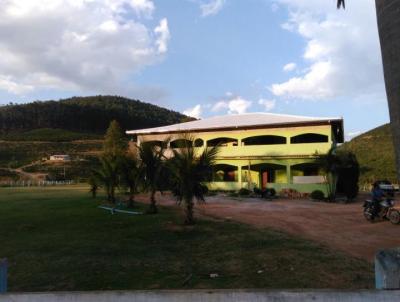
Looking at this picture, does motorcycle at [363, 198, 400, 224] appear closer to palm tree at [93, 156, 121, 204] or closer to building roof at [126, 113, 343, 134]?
palm tree at [93, 156, 121, 204]

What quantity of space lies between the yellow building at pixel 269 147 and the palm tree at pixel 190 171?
1662cm

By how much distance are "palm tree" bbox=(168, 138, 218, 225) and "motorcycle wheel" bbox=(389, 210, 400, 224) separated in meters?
6.14

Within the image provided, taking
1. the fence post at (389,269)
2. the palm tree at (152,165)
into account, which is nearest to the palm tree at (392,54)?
the fence post at (389,269)

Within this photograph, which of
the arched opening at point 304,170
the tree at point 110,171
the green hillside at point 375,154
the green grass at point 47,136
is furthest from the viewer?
the green grass at point 47,136

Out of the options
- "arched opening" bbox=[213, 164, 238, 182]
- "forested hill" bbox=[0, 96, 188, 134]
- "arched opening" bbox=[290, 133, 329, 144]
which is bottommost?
"arched opening" bbox=[213, 164, 238, 182]

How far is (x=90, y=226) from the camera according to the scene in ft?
45.9

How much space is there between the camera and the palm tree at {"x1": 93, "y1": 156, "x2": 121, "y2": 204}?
2188 cm

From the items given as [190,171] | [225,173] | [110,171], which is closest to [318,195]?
[225,173]

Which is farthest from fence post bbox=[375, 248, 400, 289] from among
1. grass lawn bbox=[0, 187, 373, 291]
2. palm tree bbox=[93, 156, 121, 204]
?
palm tree bbox=[93, 156, 121, 204]

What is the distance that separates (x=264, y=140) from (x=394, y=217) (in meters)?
20.7

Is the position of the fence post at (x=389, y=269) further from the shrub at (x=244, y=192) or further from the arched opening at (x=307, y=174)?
the arched opening at (x=307, y=174)

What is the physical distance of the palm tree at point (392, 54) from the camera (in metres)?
3.16

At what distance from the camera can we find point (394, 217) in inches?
574

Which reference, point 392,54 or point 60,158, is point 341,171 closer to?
point 392,54
